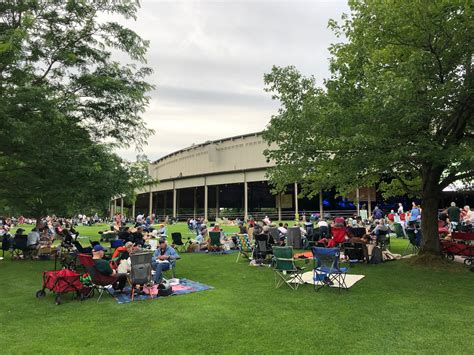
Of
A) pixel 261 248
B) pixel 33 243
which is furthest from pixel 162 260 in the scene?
pixel 33 243

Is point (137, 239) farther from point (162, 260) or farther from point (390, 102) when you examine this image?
point (390, 102)

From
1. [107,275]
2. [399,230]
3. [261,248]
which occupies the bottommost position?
[107,275]

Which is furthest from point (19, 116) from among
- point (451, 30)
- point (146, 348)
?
point (451, 30)

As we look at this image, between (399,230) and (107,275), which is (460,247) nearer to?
(399,230)

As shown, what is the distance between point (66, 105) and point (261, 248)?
8261mm

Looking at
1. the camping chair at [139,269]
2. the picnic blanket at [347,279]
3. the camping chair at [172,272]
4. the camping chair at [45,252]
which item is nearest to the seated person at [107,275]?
the camping chair at [139,269]

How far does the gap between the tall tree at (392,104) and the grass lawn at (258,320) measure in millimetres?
3409

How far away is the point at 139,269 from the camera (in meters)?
8.96

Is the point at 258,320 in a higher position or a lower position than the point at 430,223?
lower

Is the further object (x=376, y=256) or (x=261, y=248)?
(x=261, y=248)

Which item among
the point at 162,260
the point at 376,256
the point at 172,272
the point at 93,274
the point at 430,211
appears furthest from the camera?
the point at 376,256

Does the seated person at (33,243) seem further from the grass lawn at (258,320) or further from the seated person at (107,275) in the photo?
the seated person at (107,275)

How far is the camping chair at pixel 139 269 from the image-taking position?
29.2 feet

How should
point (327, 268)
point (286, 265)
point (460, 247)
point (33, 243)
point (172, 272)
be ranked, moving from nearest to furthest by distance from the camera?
point (327, 268)
point (286, 265)
point (172, 272)
point (460, 247)
point (33, 243)
